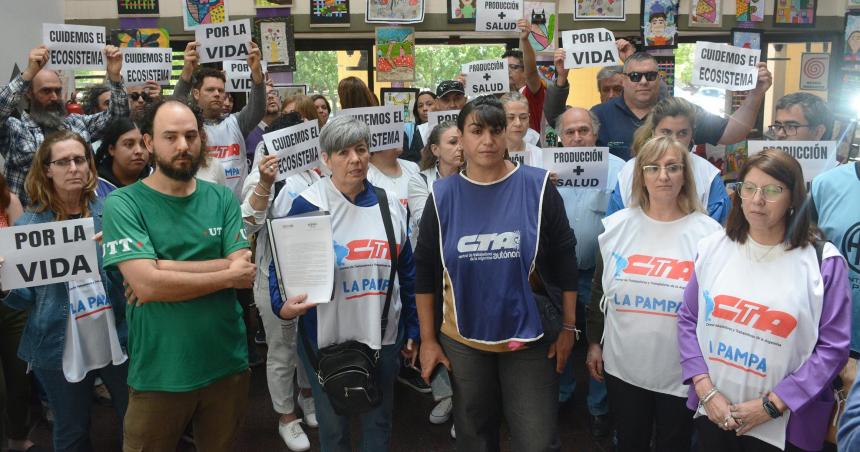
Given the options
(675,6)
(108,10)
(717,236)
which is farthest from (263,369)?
(675,6)

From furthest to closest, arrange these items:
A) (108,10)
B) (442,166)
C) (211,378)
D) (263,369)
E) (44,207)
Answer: (108,10) → (263,369) → (442,166) → (44,207) → (211,378)

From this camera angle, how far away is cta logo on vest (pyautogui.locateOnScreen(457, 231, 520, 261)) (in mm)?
2402

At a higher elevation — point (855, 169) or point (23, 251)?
point (855, 169)

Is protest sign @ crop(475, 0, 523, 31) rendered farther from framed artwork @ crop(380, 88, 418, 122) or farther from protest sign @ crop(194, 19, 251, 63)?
framed artwork @ crop(380, 88, 418, 122)

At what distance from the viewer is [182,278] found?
2248 millimetres

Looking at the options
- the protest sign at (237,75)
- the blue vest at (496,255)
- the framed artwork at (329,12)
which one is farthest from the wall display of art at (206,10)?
the blue vest at (496,255)

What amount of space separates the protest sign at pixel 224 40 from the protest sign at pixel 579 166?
231cm

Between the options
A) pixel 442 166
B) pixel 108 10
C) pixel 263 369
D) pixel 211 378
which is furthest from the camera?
pixel 108 10

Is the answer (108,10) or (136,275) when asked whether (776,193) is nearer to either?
(136,275)

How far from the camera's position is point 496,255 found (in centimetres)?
241

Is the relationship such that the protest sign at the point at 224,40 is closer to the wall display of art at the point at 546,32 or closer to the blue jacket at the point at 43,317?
the blue jacket at the point at 43,317

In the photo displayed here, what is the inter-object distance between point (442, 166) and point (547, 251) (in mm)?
1300

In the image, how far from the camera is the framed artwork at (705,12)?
7578 millimetres

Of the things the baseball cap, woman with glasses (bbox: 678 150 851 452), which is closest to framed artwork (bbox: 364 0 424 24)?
the baseball cap
